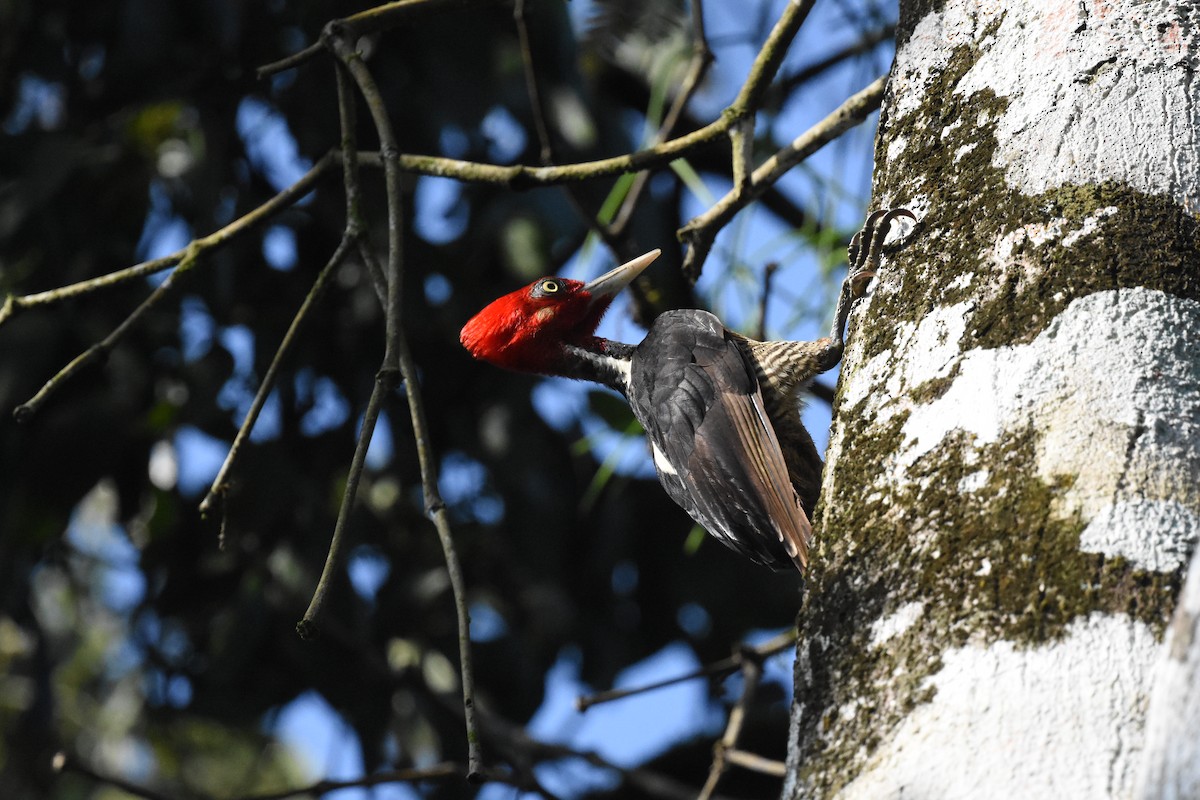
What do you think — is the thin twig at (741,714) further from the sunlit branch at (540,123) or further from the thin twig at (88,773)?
the thin twig at (88,773)

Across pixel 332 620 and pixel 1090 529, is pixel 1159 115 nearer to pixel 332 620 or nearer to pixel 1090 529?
pixel 1090 529

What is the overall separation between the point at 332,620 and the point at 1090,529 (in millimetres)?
3053

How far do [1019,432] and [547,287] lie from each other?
2177 mm

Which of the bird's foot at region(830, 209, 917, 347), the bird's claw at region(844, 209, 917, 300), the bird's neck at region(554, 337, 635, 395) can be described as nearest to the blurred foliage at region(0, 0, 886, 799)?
the bird's neck at region(554, 337, 635, 395)

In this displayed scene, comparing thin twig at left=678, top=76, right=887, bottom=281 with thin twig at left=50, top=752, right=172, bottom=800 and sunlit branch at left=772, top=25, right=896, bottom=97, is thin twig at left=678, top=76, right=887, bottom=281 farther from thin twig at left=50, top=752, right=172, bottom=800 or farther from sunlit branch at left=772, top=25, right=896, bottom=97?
thin twig at left=50, top=752, right=172, bottom=800

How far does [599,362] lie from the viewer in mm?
3555

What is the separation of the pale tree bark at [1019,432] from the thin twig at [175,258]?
1188 millimetres

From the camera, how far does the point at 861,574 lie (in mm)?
1469

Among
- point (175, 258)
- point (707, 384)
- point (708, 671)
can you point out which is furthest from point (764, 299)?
point (175, 258)

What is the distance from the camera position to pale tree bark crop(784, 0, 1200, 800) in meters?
1.22

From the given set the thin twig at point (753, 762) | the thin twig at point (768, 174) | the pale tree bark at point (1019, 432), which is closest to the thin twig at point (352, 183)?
the thin twig at point (768, 174)

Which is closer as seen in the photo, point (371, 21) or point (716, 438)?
point (371, 21)

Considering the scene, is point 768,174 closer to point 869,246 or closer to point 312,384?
point 869,246

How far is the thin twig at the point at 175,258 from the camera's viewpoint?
7.59 feet
